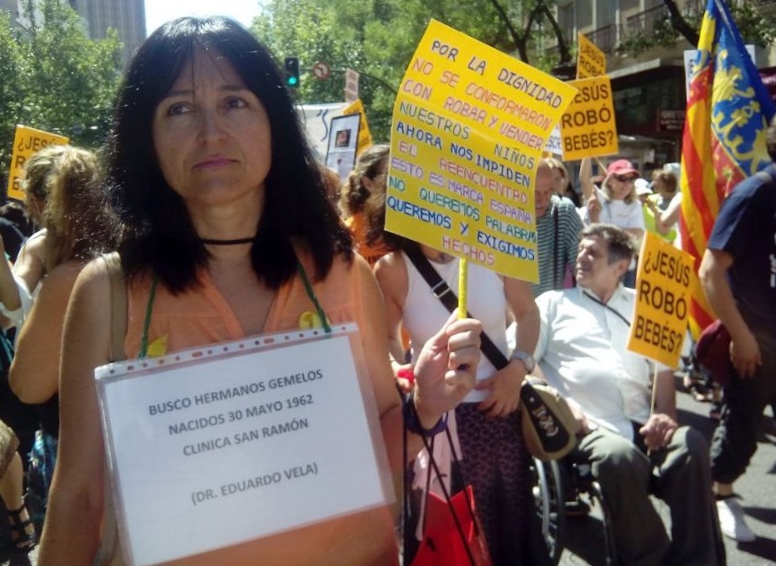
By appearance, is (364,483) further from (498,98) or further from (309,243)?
(498,98)

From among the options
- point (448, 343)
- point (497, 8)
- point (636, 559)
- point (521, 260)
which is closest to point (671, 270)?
point (636, 559)

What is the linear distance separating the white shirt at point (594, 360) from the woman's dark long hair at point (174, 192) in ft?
8.05

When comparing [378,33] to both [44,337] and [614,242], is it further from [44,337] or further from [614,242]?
[44,337]

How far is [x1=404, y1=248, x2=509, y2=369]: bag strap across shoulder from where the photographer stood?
304 centimetres

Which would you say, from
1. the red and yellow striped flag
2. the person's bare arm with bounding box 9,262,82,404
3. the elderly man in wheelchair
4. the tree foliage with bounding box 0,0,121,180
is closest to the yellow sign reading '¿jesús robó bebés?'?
the person's bare arm with bounding box 9,262,82,404

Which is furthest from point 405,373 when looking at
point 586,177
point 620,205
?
point 620,205

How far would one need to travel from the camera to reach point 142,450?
1.49 meters

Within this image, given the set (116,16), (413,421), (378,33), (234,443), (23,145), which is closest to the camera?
(234,443)

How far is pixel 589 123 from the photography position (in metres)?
6.56

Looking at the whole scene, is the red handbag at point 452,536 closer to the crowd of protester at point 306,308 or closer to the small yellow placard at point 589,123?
the crowd of protester at point 306,308

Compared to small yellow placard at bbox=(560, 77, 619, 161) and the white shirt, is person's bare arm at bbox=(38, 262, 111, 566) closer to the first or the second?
the white shirt

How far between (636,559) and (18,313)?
9.86 ft

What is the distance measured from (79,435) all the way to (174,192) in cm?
49

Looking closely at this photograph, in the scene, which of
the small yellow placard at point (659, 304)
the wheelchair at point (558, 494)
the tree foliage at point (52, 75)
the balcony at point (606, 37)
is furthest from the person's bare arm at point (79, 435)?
the tree foliage at point (52, 75)
